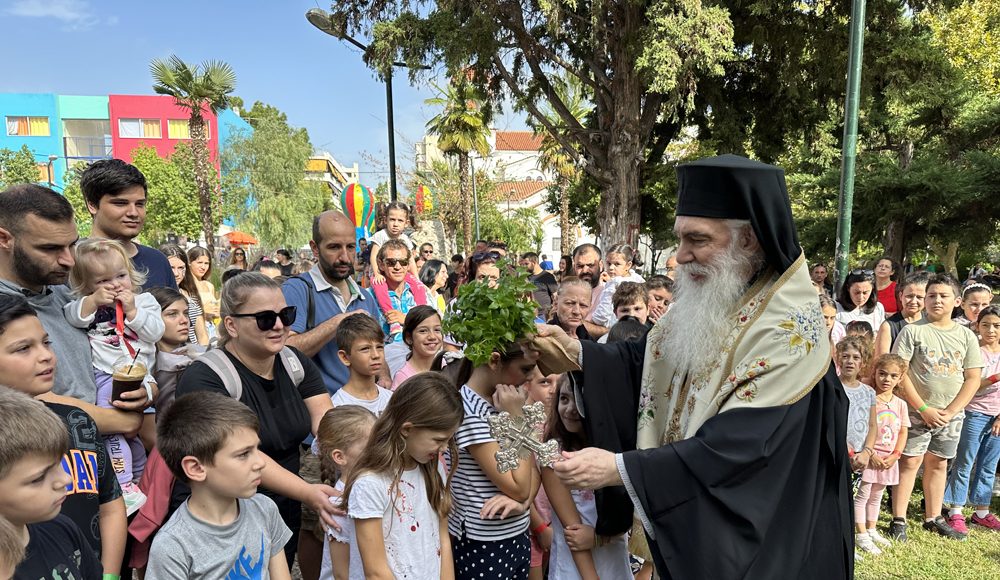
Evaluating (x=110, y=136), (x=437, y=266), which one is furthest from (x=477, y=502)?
(x=110, y=136)

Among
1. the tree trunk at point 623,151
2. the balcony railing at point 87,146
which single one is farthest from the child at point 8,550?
the balcony railing at point 87,146

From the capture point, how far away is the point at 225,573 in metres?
2.57

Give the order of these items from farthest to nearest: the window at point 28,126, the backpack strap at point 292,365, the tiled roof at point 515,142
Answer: the tiled roof at point 515,142, the window at point 28,126, the backpack strap at point 292,365

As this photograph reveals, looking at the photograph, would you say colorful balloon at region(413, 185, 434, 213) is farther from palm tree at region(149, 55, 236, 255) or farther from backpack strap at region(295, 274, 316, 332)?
backpack strap at region(295, 274, 316, 332)

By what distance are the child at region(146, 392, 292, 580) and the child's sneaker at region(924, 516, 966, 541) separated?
596 cm

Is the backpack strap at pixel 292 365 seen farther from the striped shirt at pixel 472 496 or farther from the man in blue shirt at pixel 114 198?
the man in blue shirt at pixel 114 198

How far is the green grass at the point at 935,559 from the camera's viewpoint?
509 cm

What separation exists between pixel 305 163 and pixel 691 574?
57447 mm

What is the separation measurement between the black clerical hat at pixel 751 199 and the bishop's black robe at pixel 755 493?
1.86ft

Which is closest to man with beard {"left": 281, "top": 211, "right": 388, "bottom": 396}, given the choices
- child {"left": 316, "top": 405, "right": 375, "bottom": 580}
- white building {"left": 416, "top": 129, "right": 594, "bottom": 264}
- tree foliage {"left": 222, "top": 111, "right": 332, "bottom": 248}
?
child {"left": 316, "top": 405, "right": 375, "bottom": 580}

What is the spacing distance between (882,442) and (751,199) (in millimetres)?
4184

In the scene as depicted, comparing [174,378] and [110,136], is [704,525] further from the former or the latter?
[110,136]

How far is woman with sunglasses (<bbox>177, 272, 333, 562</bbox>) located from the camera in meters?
3.02

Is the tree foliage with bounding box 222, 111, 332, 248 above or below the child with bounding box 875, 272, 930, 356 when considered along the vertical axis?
above
